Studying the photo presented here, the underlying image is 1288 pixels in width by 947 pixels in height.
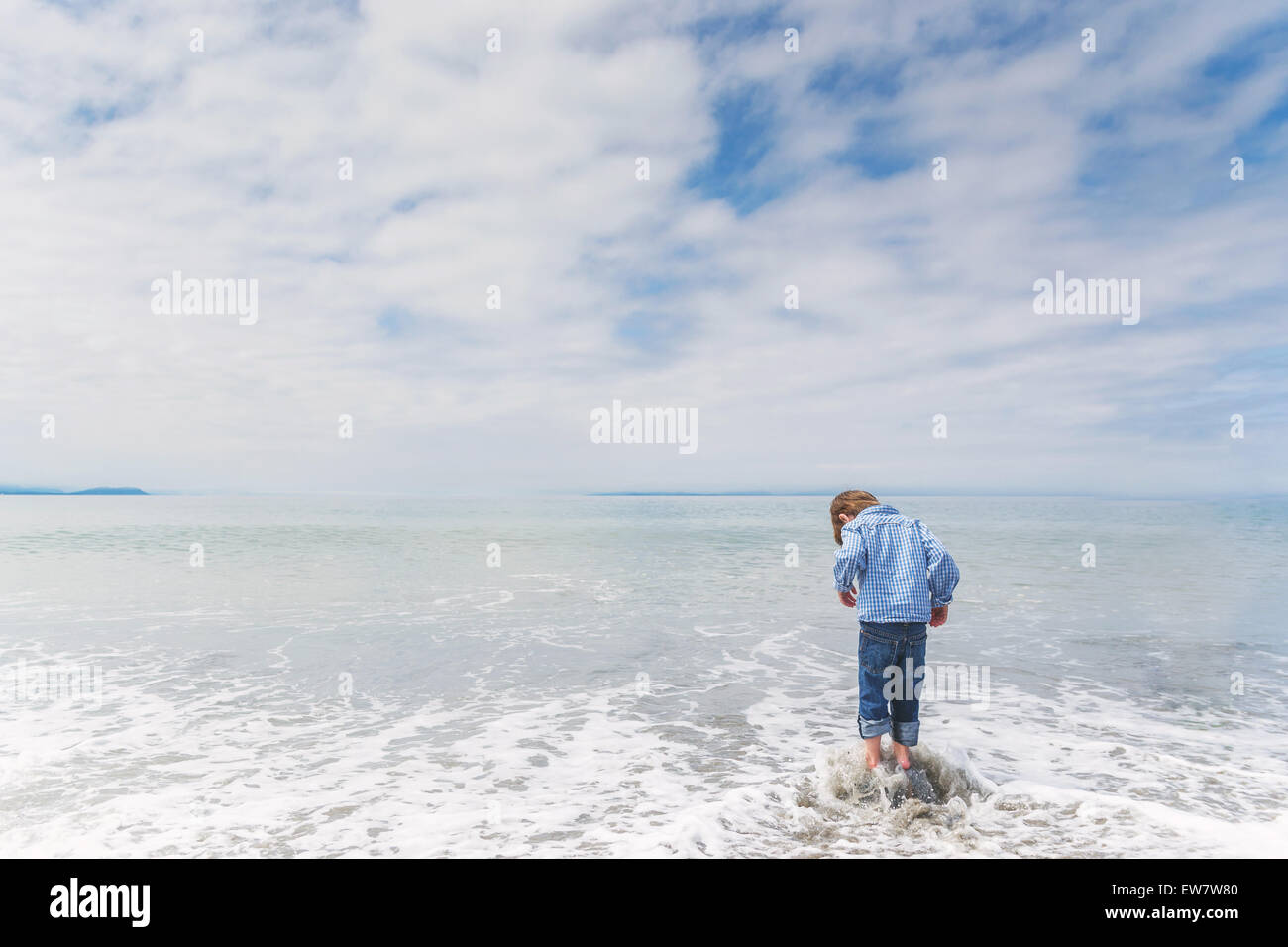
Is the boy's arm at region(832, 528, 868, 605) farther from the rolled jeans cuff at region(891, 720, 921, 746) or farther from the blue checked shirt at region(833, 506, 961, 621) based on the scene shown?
the rolled jeans cuff at region(891, 720, 921, 746)

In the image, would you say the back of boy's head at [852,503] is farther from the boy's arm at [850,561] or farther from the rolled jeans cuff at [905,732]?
the rolled jeans cuff at [905,732]

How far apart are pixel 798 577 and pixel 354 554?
57.5 feet

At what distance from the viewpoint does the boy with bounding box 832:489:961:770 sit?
520 cm

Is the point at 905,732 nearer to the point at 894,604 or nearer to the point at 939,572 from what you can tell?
the point at 894,604

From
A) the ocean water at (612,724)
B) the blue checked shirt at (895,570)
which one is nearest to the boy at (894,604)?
the blue checked shirt at (895,570)

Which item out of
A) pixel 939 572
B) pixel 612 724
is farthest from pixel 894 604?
pixel 612 724

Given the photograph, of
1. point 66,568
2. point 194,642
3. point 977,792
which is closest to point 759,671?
point 977,792

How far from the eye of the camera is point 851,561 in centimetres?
525

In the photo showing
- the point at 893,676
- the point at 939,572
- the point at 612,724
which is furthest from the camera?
the point at 612,724

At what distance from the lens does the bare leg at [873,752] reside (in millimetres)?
5285

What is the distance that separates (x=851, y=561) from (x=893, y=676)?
950 mm

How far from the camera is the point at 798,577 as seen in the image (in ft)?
68.6
